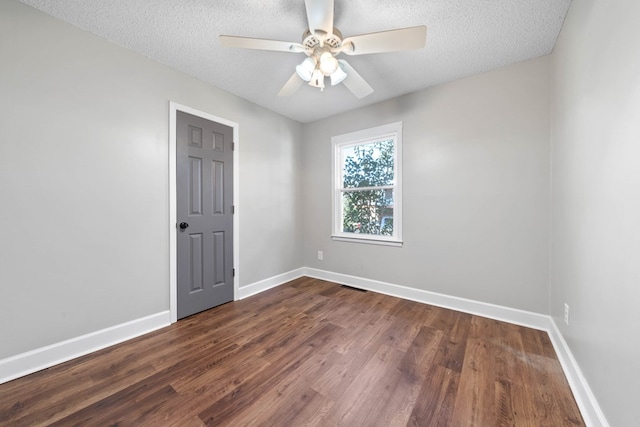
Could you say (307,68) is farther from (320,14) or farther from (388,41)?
(388,41)

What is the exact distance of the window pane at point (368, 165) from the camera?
3142 millimetres

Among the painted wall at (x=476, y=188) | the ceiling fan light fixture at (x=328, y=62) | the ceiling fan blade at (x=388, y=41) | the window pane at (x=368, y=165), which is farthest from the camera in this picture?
the window pane at (x=368, y=165)

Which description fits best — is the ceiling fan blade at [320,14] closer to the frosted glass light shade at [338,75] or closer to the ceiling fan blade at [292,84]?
the frosted glass light shade at [338,75]

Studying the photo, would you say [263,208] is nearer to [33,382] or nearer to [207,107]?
[207,107]

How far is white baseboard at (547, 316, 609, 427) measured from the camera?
3.83ft

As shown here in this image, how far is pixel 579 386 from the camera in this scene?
1.38 metres

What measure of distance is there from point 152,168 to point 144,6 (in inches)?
48.3

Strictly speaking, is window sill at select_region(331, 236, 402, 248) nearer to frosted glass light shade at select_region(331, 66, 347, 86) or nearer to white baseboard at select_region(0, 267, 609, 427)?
white baseboard at select_region(0, 267, 609, 427)

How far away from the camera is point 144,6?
5.34 feet

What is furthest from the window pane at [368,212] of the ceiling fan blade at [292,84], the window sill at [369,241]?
the ceiling fan blade at [292,84]

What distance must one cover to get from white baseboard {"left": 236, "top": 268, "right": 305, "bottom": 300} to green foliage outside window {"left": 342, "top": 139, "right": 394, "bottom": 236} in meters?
1.08

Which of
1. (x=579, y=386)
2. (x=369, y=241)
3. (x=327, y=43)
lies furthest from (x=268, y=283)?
(x=579, y=386)

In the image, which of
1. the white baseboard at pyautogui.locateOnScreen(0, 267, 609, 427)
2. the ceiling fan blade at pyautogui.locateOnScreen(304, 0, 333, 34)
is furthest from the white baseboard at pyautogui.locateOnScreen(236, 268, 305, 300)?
the ceiling fan blade at pyautogui.locateOnScreen(304, 0, 333, 34)

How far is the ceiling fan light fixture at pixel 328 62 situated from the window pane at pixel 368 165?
1.62 metres
